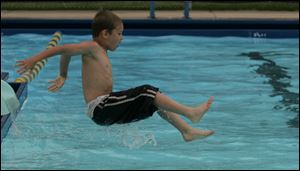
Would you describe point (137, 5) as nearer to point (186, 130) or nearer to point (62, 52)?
point (186, 130)

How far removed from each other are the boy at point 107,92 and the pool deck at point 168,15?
799 centimetres

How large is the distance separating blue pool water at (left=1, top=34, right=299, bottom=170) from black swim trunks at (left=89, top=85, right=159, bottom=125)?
32.3 inches

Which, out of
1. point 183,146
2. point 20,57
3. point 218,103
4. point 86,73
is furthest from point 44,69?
point 86,73

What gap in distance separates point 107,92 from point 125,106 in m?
0.22

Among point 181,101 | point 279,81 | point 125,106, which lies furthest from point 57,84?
point 279,81

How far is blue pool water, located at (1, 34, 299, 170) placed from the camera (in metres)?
6.56

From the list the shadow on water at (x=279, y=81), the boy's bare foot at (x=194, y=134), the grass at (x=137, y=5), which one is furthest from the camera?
the grass at (x=137, y=5)

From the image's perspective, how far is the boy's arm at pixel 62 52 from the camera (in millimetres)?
4527

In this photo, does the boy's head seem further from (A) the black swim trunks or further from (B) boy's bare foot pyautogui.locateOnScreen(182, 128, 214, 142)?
(B) boy's bare foot pyautogui.locateOnScreen(182, 128, 214, 142)

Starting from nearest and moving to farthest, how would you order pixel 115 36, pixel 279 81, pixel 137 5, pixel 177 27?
1. pixel 115 36
2. pixel 279 81
3. pixel 177 27
4. pixel 137 5

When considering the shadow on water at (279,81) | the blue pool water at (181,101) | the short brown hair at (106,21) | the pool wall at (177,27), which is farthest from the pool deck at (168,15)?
the short brown hair at (106,21)

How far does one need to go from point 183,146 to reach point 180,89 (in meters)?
2.37

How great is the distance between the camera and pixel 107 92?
502cm

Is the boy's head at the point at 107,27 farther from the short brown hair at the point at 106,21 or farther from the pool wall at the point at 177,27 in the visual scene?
the pool wall at the point at 177,27
